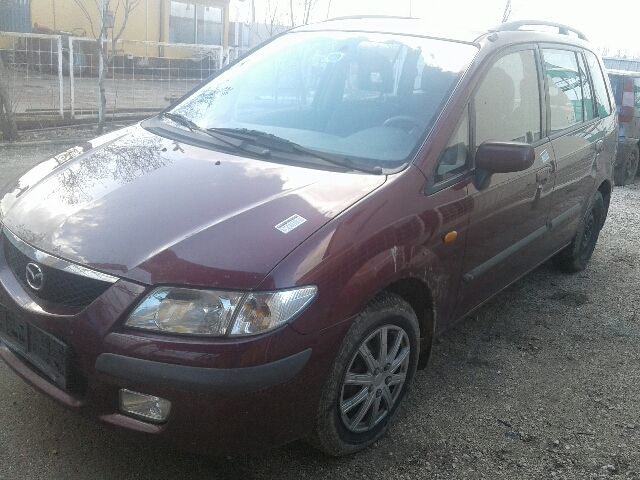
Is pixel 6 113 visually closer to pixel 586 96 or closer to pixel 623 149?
pixel 586 96

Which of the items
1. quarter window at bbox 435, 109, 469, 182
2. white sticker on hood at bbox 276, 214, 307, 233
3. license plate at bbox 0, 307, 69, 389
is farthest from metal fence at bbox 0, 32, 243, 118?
white sticker on hood at bbox 276, 214, 307, 233

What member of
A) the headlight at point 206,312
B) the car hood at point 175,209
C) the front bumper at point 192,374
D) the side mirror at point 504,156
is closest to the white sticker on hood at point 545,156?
the side mirror at point 504,156

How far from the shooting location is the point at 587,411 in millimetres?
3309

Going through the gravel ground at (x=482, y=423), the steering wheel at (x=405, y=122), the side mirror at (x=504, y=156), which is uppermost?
the steering wheel at (x=405, y=122)

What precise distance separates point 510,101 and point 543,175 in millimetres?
556

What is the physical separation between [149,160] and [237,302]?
110 cm

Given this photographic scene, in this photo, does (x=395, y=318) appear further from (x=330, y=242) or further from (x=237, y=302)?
(x=237, y=302)

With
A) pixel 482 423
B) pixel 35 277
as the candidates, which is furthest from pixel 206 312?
pixel 482 423

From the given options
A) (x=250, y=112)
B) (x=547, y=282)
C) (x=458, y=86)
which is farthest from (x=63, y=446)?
(x=547, y=282)

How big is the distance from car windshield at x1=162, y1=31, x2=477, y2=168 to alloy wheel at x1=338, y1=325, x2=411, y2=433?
0.78 meters

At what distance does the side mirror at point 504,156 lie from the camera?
304 cm

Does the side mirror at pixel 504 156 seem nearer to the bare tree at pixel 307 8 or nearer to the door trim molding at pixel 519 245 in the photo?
the door trim molding at pixel 519 245

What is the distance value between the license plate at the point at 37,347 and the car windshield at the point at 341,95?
1.37 meters

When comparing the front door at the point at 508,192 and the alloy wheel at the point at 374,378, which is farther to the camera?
the front door at the point at 508,192
